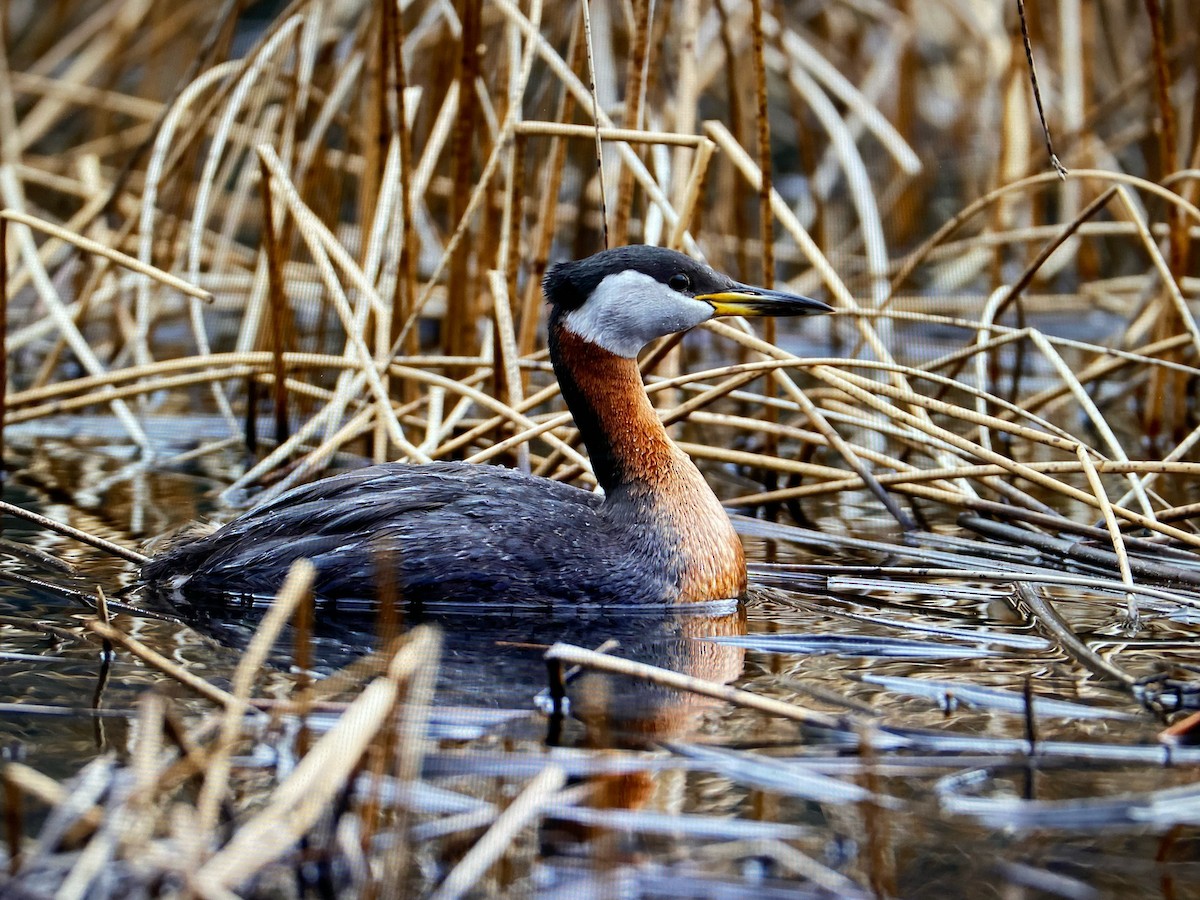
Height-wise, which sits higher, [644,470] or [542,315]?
[542,315]

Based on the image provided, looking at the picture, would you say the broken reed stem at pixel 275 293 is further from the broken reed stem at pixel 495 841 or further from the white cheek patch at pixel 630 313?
the broken reed stem at pixel 495 841

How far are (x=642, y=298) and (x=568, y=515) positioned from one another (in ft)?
2.37

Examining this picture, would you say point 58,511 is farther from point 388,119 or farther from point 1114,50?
point 1114,50

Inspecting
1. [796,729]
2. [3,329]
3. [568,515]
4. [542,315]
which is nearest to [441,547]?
[568,515]

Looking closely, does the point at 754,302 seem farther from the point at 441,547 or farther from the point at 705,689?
the point at 705,689

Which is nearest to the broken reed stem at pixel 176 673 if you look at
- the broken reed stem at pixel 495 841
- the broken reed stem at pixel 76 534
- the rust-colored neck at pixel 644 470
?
the broken reed stem at pixel 495 841

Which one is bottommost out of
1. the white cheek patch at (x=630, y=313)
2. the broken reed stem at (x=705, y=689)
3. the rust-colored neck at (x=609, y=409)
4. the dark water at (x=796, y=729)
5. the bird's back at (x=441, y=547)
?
the dark water at (x=796, y=729)

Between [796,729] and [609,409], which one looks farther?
[609,409]

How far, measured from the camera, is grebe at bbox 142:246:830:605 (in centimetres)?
450

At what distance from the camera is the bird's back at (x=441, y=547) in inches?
177

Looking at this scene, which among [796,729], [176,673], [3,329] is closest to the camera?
[176,673]

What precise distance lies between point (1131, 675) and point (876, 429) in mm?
1820

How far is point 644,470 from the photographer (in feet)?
15.6

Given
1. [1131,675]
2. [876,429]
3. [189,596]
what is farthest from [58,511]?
[1131,675]
